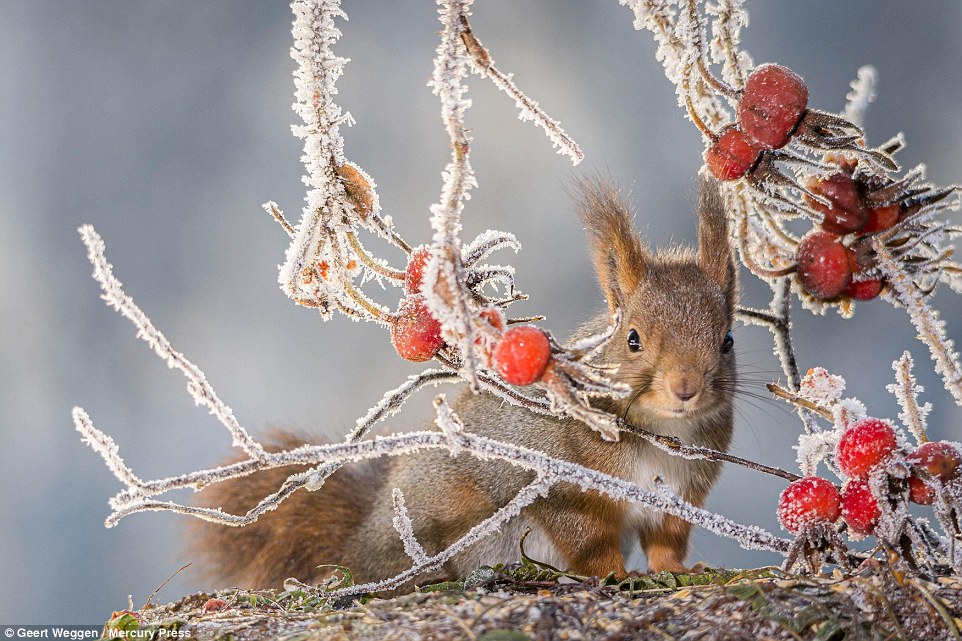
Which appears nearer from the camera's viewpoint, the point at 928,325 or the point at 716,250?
the point at 928,325

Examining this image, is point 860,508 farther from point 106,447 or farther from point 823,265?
point 106,447

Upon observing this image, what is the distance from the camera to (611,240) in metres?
1.04

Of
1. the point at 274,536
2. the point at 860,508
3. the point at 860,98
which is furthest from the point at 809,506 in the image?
the point at 274,536

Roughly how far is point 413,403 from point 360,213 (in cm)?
94

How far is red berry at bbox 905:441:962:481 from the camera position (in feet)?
1.77

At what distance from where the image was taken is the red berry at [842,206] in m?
0.63

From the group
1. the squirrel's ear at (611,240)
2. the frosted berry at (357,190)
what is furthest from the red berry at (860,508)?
the squirrel's ear at (611,240)

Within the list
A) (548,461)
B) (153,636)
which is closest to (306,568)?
(153,636)

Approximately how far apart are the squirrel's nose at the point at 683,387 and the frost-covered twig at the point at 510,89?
15.5 inches

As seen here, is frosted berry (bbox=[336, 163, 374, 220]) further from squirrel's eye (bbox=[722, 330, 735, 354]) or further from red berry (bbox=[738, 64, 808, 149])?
squirrel's eye (bbox=[722, 330, 735, 354])

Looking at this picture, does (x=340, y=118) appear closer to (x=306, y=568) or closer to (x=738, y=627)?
(x=738, y=627)

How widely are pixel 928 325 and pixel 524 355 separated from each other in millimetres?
305

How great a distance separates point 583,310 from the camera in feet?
4.26

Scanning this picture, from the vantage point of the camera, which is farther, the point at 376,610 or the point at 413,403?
the point at 413,403
